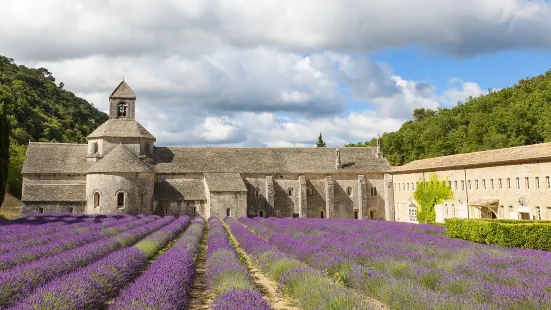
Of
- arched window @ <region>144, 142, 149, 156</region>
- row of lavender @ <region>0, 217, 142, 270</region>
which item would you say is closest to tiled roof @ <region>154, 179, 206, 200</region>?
arched window @ <region>144, 142, 149, 156</region>

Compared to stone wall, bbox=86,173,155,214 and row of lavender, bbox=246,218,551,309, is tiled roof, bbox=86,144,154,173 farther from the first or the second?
row of lavender, bbox=246,218,551,309

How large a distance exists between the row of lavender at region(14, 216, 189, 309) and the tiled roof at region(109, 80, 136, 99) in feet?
109

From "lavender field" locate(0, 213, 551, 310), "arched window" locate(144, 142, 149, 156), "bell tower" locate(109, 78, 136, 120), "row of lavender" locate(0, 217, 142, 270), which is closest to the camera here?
"lavender field" locate(0, 213, 551, 310)

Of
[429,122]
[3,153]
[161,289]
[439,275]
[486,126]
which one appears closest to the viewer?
[161,289]

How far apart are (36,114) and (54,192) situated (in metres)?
41.3

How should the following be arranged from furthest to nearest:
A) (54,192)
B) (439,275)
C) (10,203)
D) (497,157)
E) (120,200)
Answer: (10,203) < (54,192) < (120,200) < (497,157) < (439,275)

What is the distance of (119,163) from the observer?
3572 cm

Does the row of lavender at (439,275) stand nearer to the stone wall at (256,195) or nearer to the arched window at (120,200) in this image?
the arched window at (120,200)

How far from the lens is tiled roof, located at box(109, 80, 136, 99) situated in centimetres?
4288

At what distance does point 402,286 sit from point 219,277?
4.00 meters

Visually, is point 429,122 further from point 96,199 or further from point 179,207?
point 96,199

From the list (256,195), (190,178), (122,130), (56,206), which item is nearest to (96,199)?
→ (56,206)

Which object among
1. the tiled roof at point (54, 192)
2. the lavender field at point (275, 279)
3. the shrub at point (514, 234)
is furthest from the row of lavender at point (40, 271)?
the tiled roof at point (54, 192)

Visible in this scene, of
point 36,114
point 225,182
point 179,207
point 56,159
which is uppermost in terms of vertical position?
point 36,114
